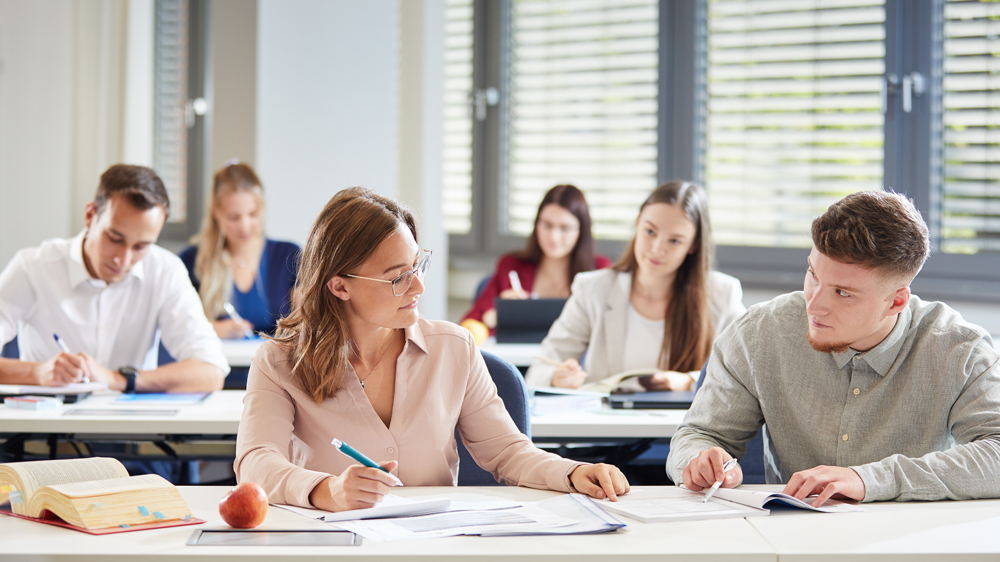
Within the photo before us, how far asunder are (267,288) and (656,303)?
5.96 feet

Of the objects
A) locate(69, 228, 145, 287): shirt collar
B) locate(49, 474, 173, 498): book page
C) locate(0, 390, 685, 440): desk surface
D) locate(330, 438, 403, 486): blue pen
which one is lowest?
locate(0, 390, 685, 440): desk surface

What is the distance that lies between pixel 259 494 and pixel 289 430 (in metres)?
0.29

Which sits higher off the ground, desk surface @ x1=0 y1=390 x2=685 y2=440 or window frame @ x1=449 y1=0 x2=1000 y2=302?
window frame @ x1=449 y1=0 x2=1000 y2=302

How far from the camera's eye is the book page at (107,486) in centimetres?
132

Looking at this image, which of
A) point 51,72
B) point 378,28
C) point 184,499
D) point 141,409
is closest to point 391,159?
point 378,28

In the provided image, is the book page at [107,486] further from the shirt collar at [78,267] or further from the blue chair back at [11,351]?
the blue chair back at [11,351]

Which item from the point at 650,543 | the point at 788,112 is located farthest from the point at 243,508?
the point at 788,112

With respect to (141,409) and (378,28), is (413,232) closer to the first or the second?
(141,409)

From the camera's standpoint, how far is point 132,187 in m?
2.60

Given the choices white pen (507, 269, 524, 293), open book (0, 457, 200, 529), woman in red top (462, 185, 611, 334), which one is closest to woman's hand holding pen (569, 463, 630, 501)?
open book (0, 457, 200, 529)

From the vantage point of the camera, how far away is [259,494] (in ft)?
4.35

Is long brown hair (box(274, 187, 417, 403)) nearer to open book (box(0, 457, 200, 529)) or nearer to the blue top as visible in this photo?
open book (box(0, 457, 200, 529))

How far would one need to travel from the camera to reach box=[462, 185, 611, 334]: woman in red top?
4.19m

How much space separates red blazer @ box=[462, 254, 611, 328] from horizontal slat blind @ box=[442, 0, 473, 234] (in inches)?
45.6
